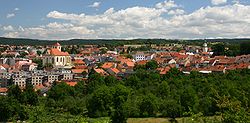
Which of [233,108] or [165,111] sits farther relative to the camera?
[165,111]

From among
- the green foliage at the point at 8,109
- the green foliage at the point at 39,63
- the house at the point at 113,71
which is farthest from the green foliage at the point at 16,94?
the green foliage at the point at 39,63

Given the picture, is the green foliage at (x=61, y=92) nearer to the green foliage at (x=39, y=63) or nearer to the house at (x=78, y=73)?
the house at (x=78, y=73)

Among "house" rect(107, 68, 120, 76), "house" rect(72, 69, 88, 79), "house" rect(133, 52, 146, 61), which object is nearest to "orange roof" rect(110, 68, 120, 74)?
"house" rect(107, 68, 120, 76)

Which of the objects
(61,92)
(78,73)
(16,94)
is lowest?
(78,73)

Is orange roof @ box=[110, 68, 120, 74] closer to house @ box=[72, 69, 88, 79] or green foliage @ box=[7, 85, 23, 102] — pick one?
house @ box=[72, 69, 88, 79]

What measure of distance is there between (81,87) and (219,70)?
23590 millimetres

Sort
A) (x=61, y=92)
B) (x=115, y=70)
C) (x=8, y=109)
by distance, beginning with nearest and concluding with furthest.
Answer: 1. (x=8, y=109)
2. (x=61, y=92)
3. (x=115, y=70)

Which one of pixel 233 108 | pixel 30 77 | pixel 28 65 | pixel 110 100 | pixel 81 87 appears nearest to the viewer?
pixel 233 108

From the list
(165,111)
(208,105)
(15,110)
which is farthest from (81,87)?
(208,105)

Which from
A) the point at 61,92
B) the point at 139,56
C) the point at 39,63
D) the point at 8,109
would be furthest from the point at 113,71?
the point at 139,56

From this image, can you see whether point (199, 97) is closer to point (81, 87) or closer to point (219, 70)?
point (81, 87)

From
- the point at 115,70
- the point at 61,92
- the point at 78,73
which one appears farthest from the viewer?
the point at 78,73

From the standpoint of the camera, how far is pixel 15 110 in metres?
39.1

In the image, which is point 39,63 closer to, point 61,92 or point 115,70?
point 115,70
